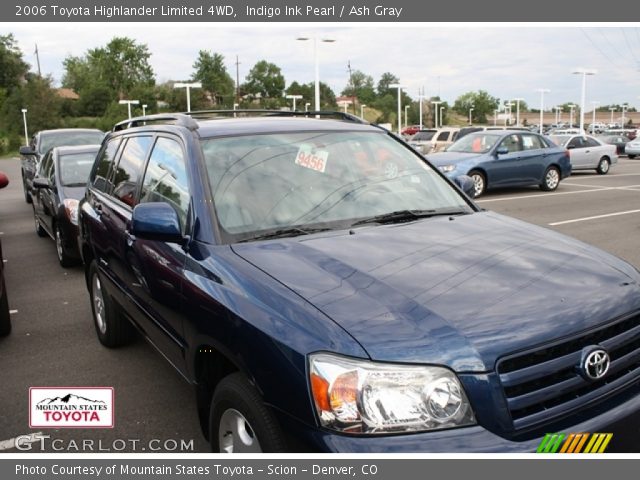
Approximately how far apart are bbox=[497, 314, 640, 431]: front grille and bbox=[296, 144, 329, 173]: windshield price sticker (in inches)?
68.1

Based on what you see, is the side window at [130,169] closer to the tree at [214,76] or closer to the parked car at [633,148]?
the parked car at [633,148]

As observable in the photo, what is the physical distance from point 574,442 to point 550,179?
15.7m

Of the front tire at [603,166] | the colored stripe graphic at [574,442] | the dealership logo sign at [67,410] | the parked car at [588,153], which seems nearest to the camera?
the colored stripe graphic at [574,442]

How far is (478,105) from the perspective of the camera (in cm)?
13400

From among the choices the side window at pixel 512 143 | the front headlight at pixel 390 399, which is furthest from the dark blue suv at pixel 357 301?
the side window at pixel 512 143

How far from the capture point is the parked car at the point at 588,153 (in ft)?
73.0

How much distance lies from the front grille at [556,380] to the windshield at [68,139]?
532 inches

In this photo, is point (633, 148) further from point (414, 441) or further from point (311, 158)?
point (414, 441)

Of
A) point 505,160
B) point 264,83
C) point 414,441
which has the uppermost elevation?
point 264,83

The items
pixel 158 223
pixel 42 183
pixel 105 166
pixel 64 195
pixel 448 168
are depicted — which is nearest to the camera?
pixel 158 223

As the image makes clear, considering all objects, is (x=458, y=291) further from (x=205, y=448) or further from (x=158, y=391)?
(x=158, y=391)

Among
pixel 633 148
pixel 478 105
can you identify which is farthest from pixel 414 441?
pixel 478 105

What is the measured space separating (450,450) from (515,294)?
0.72 m

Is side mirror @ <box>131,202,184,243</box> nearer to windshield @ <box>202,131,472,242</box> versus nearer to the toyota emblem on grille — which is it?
windshield @ <box>202,131,472,242</box>
